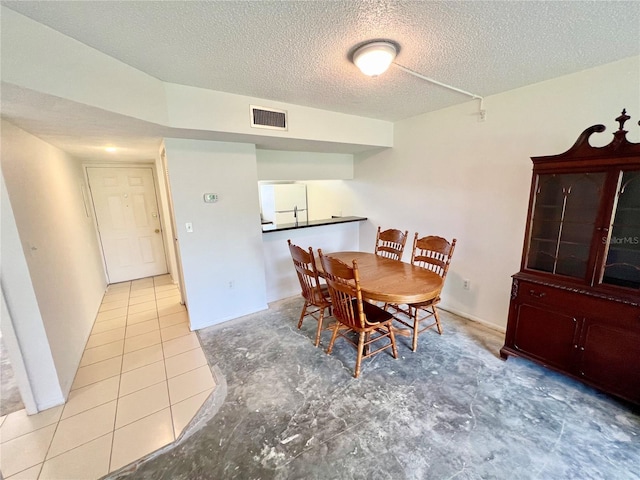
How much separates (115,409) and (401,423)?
6.74 feet

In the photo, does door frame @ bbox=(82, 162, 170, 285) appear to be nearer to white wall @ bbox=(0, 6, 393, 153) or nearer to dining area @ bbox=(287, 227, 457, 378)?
white wall @ bbox=(0, 6, 393, 153)

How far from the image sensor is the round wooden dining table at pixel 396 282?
1947 mm

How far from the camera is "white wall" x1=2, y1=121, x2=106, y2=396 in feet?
6.07

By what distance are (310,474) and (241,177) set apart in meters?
2.66

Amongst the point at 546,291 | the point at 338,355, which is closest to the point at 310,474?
the point at 338,355

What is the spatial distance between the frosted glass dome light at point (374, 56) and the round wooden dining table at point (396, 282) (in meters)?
1.54

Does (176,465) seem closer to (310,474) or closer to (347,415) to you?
(310,474)

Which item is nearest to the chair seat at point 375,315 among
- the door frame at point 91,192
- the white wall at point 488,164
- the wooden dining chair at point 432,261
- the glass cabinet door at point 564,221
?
the wooden dining chair at point 432,261

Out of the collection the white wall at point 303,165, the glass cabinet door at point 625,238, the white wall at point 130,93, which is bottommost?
the glass cabinet door at point 625,238

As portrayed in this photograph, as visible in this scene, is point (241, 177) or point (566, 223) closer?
point (566, 223)

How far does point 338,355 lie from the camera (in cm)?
242

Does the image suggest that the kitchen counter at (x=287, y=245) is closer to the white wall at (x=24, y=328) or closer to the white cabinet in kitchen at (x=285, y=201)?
the white cabinet in kitchen at (x=285, y=201)

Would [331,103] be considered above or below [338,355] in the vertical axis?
above


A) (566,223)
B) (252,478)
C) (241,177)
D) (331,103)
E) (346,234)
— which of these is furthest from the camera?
(346,234)
